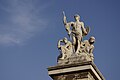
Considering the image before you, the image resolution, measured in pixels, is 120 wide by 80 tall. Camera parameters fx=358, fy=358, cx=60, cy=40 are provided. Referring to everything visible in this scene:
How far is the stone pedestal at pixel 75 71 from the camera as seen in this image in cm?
1384

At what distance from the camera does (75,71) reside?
45.6ft

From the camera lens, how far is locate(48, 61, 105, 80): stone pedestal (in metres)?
13.8

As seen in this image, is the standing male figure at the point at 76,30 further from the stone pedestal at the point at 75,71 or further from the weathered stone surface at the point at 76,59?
the stone pedestal at the point at 75,71

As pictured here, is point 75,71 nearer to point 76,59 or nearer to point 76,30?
point 76,59

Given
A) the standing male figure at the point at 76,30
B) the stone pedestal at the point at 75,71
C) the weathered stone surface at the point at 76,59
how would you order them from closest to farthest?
the stone pedestal at the point at 75,71 < the weathered stone surface at the point at 76,59 < the standing male figure at the point at 76,30

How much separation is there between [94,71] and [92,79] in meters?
0.33

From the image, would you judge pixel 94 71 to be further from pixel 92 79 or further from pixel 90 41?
pixel 90 41

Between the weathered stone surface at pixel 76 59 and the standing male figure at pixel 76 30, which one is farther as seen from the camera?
the standing male figure at pixel 76 30

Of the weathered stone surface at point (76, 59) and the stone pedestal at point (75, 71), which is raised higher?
the weathered stone surface at point (76, 59)

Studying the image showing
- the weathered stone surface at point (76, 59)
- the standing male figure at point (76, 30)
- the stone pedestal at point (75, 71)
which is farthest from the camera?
the standing male figure at point (76, 30)

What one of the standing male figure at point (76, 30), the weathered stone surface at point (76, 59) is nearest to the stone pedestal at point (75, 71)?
the weathered stone surface at point (76, 59)

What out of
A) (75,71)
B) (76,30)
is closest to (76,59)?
(75,71)

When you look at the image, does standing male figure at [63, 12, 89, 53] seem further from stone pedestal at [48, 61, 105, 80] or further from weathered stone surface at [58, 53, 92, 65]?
stone pedestal at [48, 61, 105, 80]

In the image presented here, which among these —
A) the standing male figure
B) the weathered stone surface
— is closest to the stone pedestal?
the weathered stone surface
